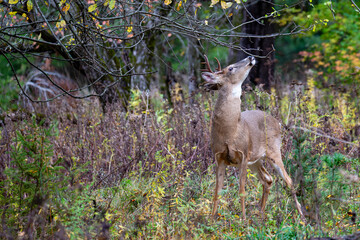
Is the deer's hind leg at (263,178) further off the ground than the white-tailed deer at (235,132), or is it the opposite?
the white-tailed deer at (235,132)

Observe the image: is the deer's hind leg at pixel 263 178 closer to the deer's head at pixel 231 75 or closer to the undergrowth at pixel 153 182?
the undergrowth at pixel 153 182

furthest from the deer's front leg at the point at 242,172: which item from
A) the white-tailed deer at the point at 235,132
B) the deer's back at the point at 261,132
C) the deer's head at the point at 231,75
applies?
the deer's head at the point at 231,75

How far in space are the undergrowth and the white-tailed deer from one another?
237 millimetres

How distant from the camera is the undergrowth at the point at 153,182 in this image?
3.48m

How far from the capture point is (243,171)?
4465mm

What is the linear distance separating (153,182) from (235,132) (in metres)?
0.94

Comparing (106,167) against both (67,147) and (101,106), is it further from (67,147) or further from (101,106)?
(101,106)

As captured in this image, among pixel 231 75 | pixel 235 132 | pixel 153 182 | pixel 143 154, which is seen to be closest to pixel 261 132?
pixel 235 132

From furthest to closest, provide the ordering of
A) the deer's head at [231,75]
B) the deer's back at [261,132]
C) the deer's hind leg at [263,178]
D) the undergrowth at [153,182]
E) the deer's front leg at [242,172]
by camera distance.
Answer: the deer's hind leg at [263,178], the deer's back at [261,132], the deer's head at [231,75], the deer's front leg at [242,172], the undergrowth at [153,182]

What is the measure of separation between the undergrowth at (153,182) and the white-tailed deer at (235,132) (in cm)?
24

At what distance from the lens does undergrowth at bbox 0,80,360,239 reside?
137 inches

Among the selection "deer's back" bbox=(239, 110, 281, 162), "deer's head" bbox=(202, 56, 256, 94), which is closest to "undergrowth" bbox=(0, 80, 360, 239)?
"deer's back" bbox=(239, 110, 281, 162)

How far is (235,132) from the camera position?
177 inches

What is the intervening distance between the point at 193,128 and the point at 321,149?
1.76 metres
